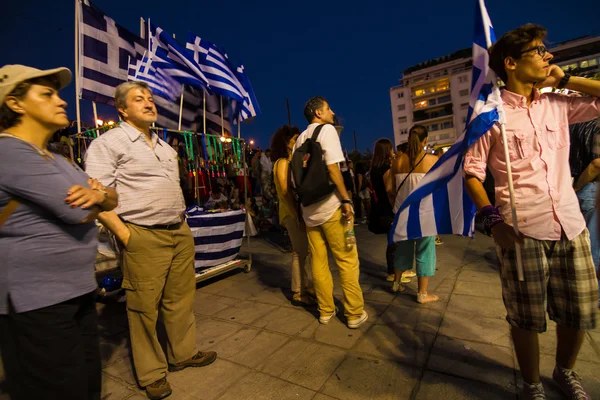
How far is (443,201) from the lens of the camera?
88.2 inches

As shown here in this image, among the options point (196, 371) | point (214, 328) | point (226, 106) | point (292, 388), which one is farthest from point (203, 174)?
point (292, 388)

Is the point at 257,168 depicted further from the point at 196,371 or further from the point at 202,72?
the point at 196,371

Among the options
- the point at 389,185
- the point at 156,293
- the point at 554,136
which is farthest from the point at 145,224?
the point at 389,185

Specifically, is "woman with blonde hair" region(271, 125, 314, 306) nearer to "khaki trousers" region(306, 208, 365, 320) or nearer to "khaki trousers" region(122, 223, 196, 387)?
"khaki trousers" region(306, 208, 365, 320)

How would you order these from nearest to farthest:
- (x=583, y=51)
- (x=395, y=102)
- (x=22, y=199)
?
1. (x=22, y=199)
2. (x=583, y=51)
3. (x=395, y=102)

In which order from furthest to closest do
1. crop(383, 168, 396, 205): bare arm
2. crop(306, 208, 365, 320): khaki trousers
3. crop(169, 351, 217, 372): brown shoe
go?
crop(383, 168, 396, 205): bare arm → crop(306, 208, 365, 320): khaki trousers → crop(169, 351, 217, 372): brown shoe

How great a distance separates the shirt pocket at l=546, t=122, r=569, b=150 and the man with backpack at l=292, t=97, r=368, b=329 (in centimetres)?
152

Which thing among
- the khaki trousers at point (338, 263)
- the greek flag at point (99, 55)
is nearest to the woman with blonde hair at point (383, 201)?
the khaki trousers at point (338, 263)

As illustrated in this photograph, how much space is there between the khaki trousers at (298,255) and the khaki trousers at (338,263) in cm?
56

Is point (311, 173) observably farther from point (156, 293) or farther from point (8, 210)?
point (8, 210)

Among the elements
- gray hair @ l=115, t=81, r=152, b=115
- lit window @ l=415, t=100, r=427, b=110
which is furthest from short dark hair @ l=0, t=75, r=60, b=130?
lit window @ l=415, t=100, r=427, b=110

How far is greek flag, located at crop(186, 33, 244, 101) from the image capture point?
15.3ft

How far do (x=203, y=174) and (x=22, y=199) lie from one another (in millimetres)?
5488

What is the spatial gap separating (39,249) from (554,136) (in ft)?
8.31
